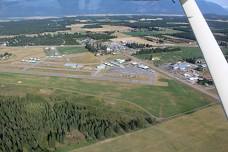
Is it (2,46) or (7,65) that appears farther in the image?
(2,46)

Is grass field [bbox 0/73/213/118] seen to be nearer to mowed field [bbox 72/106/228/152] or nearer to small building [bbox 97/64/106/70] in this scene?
mowed field [bbox 72/106/228/152]

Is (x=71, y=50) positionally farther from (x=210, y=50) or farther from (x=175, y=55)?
(x=210, y=50)

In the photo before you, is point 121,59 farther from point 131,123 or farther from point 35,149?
point 35,149

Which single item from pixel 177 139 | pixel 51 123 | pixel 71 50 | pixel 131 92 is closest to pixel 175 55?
pixel 71 50

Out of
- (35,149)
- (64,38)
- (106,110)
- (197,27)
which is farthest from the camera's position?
(64,38)

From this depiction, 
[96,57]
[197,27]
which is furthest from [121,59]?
[197,27]

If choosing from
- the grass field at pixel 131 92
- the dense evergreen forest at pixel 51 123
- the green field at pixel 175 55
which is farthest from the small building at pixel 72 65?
the dense evergreen forest at pixel 51 123

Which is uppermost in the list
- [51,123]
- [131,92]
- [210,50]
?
[210,50]
